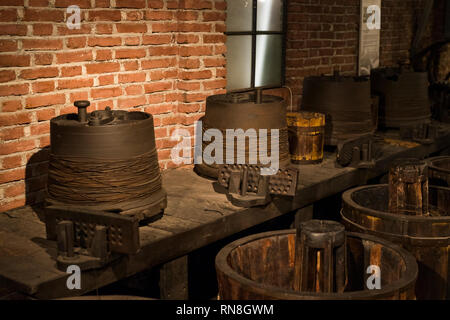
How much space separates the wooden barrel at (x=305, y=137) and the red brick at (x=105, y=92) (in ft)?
4.69

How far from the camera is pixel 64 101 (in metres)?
4.12

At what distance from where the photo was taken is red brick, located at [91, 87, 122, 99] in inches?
169

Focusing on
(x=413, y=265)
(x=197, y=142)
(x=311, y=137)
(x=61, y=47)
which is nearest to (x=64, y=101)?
(x=61, y=47)

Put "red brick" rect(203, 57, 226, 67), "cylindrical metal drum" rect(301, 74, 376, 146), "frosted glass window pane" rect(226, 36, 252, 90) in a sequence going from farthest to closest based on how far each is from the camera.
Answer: "frosted glass window pane" rect(226, 36, 252, 90), "cylindrical metal drum" rect(301, 74, 376, 146), "red brick" rect(203, 57, 226, 67)

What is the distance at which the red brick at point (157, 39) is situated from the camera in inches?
181

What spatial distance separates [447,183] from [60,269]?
2.74 meters

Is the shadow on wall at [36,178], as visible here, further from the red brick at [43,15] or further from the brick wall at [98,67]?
the red brick at [43,15]

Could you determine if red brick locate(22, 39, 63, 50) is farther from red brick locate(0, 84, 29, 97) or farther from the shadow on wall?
the shadow on wall

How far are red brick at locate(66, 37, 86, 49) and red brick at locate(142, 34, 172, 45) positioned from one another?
21.1 inches

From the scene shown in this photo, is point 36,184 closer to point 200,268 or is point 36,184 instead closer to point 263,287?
point 200,268

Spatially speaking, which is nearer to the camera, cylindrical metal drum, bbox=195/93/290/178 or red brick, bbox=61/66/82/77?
red brick, bbox=61/66/82/77

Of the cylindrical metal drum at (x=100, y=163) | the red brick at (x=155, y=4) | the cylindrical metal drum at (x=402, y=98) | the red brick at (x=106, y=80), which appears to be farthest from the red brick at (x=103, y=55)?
the cylindrical metal drum at (x=402, y=98)

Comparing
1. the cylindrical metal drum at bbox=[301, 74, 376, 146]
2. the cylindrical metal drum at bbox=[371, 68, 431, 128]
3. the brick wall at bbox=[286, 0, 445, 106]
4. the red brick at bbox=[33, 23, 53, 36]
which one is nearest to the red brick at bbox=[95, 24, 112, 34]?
the red brick at bbox=[33, 23, 53, 36]

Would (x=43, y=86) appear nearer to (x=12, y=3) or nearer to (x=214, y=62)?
(x=12, y=3)
